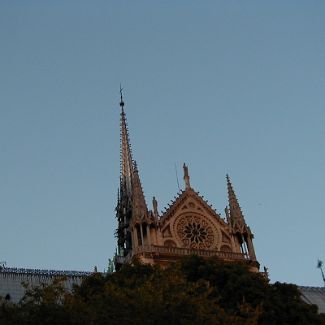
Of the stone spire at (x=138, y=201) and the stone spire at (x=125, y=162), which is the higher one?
the stone spire at (x=125, y=162)

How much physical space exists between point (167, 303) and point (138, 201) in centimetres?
2926

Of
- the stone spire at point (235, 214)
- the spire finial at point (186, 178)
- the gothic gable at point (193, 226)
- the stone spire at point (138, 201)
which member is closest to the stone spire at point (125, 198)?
the stone spire at point (138, 201)

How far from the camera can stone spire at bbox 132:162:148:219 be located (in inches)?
2081

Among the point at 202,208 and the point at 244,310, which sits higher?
the point at 202,208

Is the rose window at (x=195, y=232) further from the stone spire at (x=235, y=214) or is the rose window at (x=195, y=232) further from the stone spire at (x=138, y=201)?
the stone spire at (x=138, y=201)

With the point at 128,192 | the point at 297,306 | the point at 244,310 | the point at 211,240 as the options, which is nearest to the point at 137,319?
the point at 244,310

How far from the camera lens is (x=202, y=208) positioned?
5478 centimetres

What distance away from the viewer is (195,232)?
2092 inches

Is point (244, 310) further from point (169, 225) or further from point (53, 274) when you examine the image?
point (53, 274)

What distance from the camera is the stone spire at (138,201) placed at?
52.8m

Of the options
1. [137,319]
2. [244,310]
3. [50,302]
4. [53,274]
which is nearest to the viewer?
[137,319]

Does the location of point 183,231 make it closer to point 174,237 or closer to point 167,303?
point 174,237

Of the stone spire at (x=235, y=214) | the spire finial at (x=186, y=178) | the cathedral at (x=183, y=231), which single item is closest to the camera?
the cathedral at (x=183, y=231)

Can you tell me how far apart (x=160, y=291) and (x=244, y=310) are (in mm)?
4688
